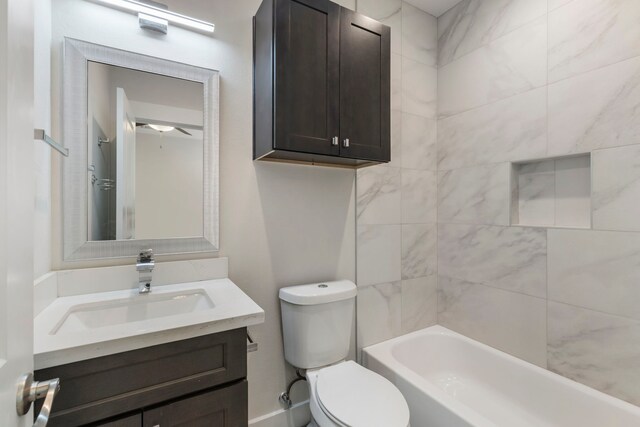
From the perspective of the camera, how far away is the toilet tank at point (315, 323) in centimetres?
155

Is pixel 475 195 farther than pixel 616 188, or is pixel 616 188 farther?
pixel 475 195

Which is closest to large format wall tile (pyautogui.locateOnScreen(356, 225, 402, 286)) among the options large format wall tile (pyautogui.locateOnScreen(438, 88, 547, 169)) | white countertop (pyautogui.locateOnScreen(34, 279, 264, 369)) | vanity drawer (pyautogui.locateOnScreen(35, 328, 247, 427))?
large format wall tile (pyautogui.locateOnScreen(438, 88, 547, 169))

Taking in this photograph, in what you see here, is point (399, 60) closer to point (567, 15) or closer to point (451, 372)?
point (567, 15)

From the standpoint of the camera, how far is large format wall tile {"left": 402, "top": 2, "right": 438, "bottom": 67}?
83.2 inches

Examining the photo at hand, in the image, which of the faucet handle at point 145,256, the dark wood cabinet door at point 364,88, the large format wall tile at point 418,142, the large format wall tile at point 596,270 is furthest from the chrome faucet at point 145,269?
the large format wall tile at point 596,270

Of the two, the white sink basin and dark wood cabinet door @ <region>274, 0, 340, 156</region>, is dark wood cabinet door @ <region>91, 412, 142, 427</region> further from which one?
dark wood cabinet door @ <region>274, 0, 340, 156</region>

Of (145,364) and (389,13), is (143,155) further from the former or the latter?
(389,13)

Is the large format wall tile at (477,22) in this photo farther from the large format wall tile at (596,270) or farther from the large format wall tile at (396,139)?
the large format wall tile at (596,270)

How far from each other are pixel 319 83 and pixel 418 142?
103 centimetres

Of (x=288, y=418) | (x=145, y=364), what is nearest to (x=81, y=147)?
(x=145, y=364)

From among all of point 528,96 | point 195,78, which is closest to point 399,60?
point 528,96

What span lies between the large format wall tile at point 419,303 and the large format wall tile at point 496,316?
53 mm

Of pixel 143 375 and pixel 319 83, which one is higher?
pixel 319 83

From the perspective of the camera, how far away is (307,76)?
1.41 meters
